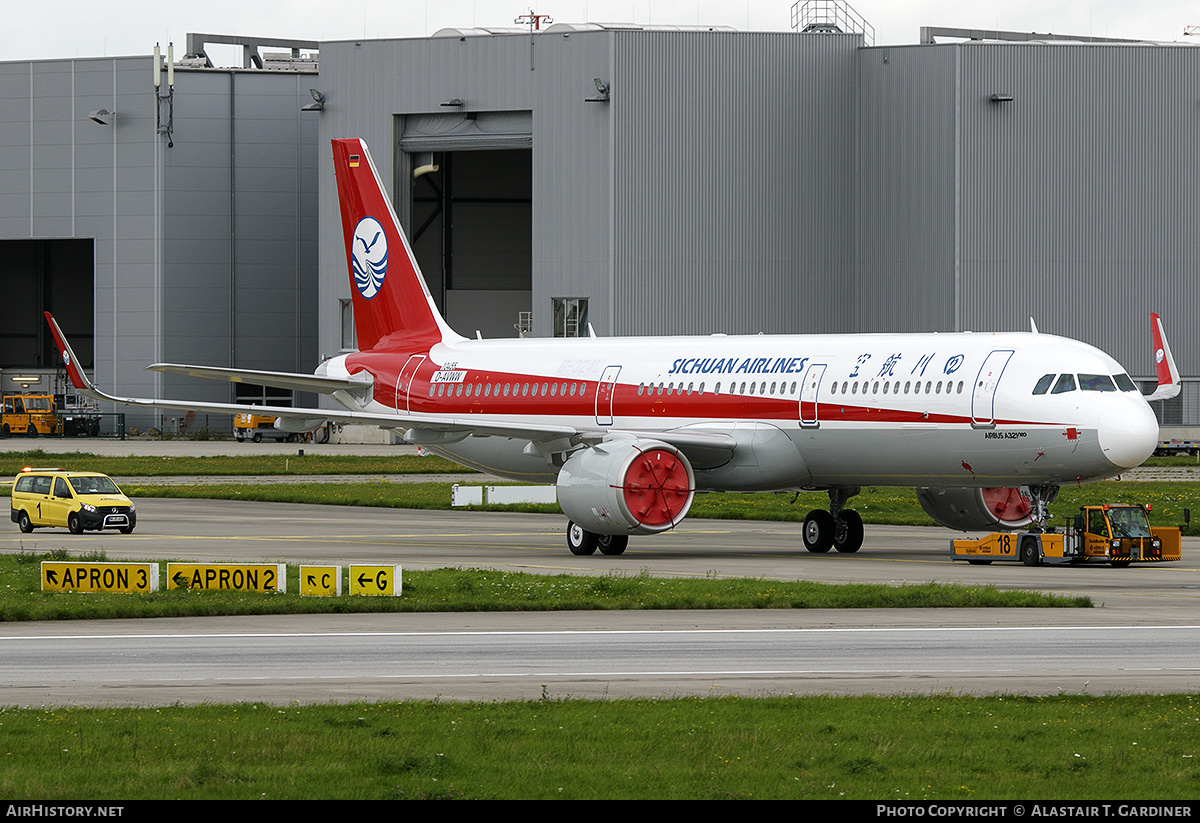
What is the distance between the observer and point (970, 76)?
78.3 m

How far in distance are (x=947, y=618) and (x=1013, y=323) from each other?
2262 inches

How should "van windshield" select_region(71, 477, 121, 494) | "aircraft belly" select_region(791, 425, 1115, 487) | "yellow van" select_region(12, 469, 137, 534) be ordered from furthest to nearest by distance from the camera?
1. "van windshield" select_region(71, 477, 121, 494)
2. "yellow van" select_region(12, 469, 137, 534)
3. "aircraft belly" select_region(791, 425, 1115, 487)

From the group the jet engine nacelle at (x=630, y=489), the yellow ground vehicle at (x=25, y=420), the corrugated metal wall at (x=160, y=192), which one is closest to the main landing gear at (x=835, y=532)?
the jet engine nacelle at (x=630, y=489)

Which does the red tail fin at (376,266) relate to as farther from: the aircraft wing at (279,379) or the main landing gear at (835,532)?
the main landing gear at (835,532)

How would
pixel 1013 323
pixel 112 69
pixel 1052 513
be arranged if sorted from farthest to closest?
pixel 112 69 < pixel 1013 323 < pixel 1052 513

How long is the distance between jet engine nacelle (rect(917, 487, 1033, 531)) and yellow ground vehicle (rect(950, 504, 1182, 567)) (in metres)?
2.84

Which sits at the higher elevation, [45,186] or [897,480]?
[45,186]

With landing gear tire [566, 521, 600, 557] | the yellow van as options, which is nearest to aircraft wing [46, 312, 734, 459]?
landing gear tire [566, 521, 600, 557]

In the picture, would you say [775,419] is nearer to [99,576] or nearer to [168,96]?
[99,576]

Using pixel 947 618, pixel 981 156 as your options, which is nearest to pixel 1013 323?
pixel 981 156

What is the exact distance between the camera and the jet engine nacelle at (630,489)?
110ft

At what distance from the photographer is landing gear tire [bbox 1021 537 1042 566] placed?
32.7 m

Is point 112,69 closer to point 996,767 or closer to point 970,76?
point 970,76

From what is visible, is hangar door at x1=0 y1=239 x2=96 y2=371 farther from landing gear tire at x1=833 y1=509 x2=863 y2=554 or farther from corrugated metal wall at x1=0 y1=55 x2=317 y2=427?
landing gear tire at x1=833 y1=509 x2=863 y2=554
